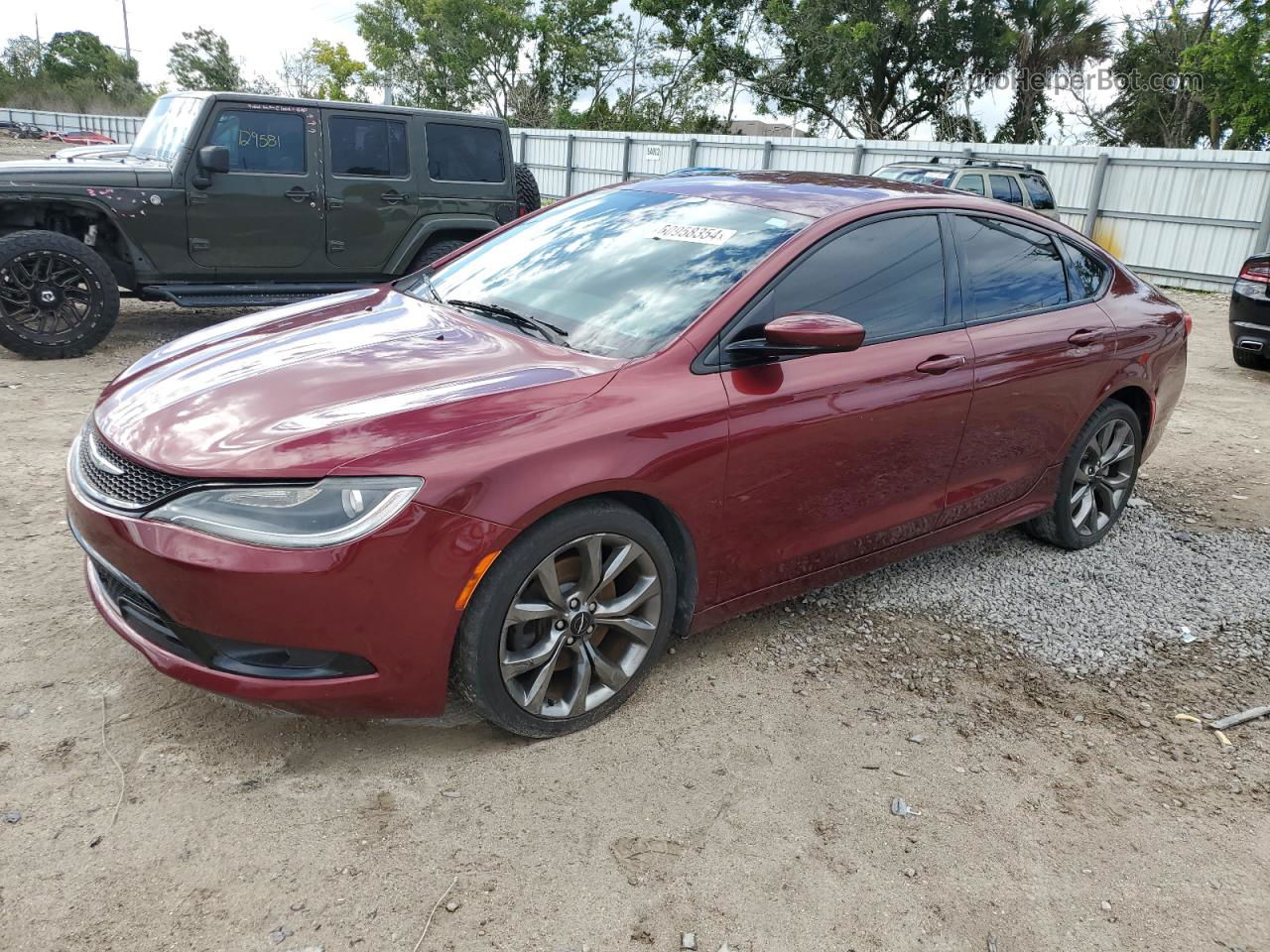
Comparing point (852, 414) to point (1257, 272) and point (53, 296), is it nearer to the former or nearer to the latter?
point (53, 296)

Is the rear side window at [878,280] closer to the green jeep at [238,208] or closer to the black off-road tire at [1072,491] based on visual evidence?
the black off-road tire at [1072,491]

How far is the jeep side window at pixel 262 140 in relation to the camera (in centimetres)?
735

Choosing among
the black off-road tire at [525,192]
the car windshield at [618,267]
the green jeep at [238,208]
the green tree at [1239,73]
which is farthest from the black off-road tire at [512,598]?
the green tree at [1239,73]

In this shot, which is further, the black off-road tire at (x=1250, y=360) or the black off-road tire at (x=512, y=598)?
the black off-road tire at (x=1250, y=360)

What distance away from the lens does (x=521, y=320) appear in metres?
3.23

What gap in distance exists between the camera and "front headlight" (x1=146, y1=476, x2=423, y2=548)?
2311 millimetres

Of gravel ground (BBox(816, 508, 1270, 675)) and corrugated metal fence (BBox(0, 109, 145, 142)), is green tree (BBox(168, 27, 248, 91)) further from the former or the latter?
gravel ground (BBox(816, 508, 1270, 675))

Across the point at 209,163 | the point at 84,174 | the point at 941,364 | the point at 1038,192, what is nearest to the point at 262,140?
the point at 209,163

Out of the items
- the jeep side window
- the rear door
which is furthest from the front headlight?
the jeep side window

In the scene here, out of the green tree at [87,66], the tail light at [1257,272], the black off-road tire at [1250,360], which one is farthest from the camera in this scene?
the green tree at [87,66]

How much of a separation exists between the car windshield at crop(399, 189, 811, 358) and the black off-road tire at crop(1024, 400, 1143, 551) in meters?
1.82

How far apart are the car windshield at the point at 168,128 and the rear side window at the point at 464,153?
1821 mm

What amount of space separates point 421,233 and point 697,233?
5.37 m

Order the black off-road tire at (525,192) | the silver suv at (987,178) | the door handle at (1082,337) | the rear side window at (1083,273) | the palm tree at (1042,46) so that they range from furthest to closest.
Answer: the palm tree at (1042,46) < the silver suv at (987,178) < the black off-road tire at (525,192) < the rear side window at (1083,273) < the door handle at (1082,337)
